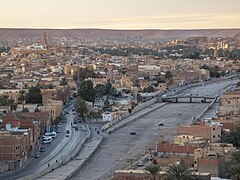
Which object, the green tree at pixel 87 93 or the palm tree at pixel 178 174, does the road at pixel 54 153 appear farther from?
the green tree at pixel 87 93

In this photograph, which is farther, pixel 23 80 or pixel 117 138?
pixel 23 80

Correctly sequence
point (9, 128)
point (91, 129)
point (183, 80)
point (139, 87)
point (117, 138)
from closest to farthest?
point (9, 128) → point (117, 138) → point (91, 129) → point (139, 87) → point (183, 80)

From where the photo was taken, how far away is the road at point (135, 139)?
21.8 metres

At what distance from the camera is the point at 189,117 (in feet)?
111

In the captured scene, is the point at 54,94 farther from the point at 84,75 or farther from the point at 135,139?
the point at 84,75

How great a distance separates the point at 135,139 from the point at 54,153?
4.70 m

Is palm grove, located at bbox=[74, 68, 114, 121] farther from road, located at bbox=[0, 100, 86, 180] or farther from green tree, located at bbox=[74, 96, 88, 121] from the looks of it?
road, located at bbox=[0, 100, 86, 180]

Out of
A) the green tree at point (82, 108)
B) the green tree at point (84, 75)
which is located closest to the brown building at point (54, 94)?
the green tree at point (82, 108)

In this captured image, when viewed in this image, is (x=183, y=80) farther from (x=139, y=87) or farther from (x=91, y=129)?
(x=91, y=129)

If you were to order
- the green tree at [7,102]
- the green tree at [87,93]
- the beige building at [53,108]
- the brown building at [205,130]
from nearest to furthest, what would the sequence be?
the brown building at [205,130]
the beige building at [53,108]
the green tree at [7,102]
the green tree at [87,93]

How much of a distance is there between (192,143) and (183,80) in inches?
1349

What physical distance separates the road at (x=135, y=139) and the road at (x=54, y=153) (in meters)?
1.02

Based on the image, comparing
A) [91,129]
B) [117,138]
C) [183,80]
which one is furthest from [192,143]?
[183,80]

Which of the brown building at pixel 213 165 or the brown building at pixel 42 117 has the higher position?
the brown building at pixel 213 165
